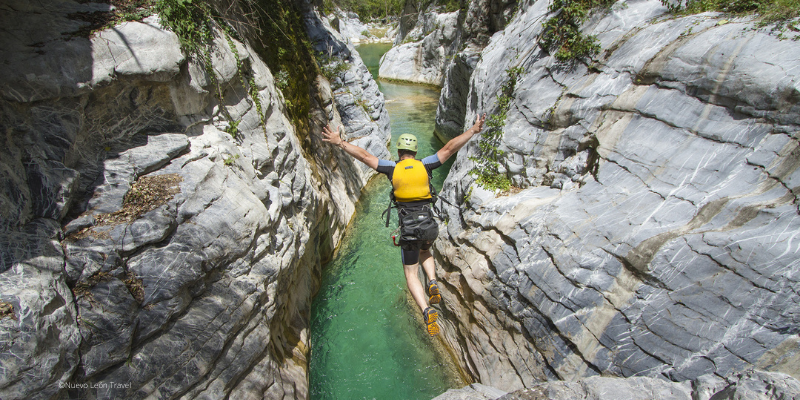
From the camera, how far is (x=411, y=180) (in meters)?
4.98

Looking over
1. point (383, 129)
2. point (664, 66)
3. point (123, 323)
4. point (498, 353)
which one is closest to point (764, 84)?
point (664, 66)

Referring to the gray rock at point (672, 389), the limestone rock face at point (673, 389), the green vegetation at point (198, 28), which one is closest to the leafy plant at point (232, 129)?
the green vegetation at point (198, 28)

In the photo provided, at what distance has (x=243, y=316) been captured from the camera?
421 cm

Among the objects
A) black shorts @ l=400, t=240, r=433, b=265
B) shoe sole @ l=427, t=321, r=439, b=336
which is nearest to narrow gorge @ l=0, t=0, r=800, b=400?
black shorts @ l=400, t=240, r=433, b=265

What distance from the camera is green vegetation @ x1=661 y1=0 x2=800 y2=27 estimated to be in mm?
3683

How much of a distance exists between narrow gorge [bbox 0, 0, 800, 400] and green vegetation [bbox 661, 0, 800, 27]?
169mm

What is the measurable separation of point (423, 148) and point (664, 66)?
1031 cm

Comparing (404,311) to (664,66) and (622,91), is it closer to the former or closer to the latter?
(622,91)

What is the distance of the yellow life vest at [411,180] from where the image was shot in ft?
16.3

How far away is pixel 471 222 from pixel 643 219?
2.53 metres

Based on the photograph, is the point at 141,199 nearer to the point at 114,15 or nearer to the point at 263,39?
the point at 114,15

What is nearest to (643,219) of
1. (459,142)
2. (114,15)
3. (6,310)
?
(459,142)

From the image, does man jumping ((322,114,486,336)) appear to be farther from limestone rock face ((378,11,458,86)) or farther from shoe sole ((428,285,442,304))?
limestone rock face ((378,11,458,86))

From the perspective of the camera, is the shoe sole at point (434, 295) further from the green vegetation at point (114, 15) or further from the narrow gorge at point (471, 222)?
the green vegetation at point (114, 15)
